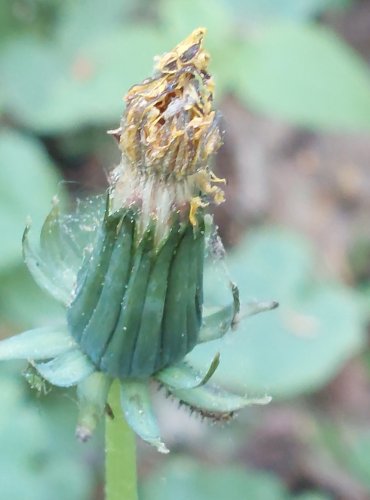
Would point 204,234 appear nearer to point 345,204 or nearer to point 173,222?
point 173,222

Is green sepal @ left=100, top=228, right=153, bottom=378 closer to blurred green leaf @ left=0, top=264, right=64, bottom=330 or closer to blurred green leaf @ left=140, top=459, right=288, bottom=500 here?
blurred green leaf @ left=140, top=459, right=288, bottom=500

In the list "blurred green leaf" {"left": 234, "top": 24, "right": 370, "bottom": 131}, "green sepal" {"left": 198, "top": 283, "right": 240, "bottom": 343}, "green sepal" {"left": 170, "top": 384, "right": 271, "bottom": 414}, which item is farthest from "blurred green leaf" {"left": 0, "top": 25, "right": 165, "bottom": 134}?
"green sepal" {"left": 170, "top": 384, "right": 271, "bottom": 414}

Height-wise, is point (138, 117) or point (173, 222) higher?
point (138, 117)

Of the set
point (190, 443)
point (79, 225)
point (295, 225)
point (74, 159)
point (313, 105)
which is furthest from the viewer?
point (295, 225)

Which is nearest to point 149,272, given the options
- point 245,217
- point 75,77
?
point 75,77

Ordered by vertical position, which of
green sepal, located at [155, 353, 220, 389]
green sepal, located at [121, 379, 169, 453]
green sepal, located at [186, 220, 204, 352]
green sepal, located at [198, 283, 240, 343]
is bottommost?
green sepal, located at [121, 379, 169, 453]

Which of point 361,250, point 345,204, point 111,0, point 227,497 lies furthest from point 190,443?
point 111,0

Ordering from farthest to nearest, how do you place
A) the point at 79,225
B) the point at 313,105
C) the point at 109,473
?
1. the point at 313,105
2. the point at 79,225
3. the point at 109,473
